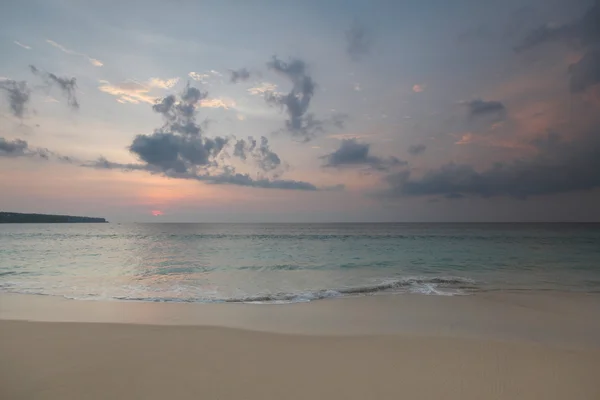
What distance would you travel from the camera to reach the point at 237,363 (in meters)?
5.13

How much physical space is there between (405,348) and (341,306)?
362 centimetres

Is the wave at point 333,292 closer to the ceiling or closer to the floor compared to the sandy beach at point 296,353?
closer to the floor

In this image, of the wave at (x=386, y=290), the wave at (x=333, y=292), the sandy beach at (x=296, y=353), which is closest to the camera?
the sandy beach at (x=296, y=353)

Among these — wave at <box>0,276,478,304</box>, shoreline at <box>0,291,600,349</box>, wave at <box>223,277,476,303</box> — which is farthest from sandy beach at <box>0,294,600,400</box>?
wave at <box>223,277,476,303</box>

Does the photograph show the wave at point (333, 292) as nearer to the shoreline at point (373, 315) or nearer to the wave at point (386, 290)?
the wave at point (386, 290)

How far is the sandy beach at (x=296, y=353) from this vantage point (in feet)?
14.3

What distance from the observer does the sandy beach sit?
4.35m

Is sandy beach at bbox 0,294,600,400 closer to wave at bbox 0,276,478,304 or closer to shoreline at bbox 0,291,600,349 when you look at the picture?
shoreline at bbox 0,291,600,349

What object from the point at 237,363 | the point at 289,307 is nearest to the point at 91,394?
the point at 237,363

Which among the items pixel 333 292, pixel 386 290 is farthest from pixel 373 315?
pixel 386 290

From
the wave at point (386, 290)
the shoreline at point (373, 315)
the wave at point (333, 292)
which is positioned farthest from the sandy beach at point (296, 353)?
the wave at point (386, 290)

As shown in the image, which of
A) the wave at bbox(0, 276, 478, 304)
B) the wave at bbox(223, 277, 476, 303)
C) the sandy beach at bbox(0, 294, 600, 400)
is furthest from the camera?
the wave at bbox(223, 277, 476, 303)

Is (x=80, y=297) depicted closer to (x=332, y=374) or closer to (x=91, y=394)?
(x=91, y=394)

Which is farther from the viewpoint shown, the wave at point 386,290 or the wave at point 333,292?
the wave at point 386,290
